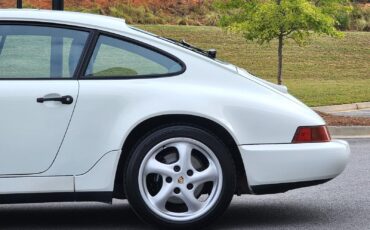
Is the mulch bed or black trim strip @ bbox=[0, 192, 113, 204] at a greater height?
black trim strip @ bbox=[0, 192, 113, 204]

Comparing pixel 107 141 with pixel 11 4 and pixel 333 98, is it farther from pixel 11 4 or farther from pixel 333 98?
pixel 11 4

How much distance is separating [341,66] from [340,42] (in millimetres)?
5037

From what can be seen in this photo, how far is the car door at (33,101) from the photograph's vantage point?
5.93 metres

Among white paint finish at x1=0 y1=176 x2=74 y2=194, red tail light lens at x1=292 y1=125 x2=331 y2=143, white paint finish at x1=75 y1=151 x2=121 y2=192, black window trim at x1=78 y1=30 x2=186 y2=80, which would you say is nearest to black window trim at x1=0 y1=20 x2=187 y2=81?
black window trim at x1=78 y1=30 x2=186 y2=80

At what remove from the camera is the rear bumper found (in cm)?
608

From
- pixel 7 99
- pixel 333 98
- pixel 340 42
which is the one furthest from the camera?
pixel 340 42

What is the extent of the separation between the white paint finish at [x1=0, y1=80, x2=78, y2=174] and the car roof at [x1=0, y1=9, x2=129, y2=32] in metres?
0.49

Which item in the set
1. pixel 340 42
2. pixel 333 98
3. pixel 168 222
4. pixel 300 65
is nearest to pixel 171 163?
pixel 168 222

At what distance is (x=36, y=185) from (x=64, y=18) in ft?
3.69

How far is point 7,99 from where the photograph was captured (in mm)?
5941

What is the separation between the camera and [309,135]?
620 cm

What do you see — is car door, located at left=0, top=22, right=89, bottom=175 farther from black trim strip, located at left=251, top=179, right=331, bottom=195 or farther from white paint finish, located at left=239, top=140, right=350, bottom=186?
black trim strip, located at left=251, top=179, right=331, bottom=195

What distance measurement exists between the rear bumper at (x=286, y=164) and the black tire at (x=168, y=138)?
5.4 inches

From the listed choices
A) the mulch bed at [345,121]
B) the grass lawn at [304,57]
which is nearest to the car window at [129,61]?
the mulch bed at [345,121]
